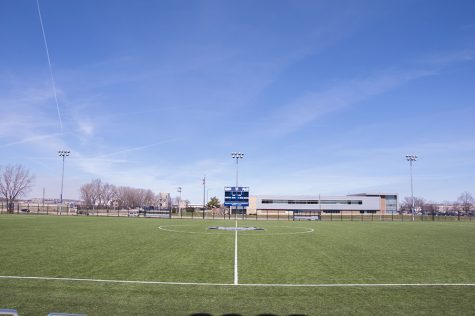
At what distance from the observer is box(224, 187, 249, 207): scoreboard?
52969 mm

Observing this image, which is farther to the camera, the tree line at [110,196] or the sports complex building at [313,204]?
the tree line at [110,196]

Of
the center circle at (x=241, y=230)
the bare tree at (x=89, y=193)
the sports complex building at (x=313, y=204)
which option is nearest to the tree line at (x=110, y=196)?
the bare tree at (x=89, y=193)

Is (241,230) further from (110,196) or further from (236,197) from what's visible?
(110,196)

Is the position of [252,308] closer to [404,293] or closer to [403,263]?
[404,293]

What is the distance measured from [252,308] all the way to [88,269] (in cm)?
685

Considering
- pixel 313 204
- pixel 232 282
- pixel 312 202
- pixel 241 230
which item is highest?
pixel 312 202

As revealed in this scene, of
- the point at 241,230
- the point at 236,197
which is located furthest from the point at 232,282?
the point at 236,197

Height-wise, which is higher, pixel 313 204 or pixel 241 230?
pixel 313 204

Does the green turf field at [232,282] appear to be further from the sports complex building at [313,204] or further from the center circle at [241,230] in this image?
the sports complex building at [313,204]

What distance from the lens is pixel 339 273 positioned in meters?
12.3

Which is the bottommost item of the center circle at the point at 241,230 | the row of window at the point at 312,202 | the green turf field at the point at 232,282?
the center circle at the point at 241,230

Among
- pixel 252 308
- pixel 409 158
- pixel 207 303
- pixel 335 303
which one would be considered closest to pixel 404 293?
pixel 335 303

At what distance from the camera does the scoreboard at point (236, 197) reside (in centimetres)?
5297

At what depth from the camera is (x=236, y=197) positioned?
5316 cm
